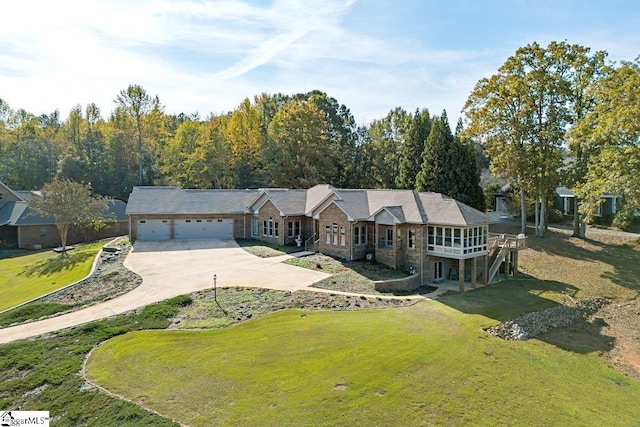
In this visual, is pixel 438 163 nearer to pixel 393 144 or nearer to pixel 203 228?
pixel 393 144

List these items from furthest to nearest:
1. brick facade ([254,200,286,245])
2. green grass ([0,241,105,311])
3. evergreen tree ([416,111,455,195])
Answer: evergreen tree ([416,111,455,195]) < brick facade ([254,200,286,245]) < green grass ([0,241,105,311])

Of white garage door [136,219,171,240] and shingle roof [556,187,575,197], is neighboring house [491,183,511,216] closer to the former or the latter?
shingle roof [556,187,575,197]

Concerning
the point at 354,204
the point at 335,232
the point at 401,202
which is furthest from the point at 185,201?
the point at 401,202

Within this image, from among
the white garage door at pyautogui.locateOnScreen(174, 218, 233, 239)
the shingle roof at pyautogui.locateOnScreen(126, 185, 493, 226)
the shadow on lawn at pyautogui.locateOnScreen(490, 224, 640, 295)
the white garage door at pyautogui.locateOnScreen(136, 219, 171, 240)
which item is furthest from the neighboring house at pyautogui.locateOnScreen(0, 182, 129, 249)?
the shadow on lawn at pyautogui.locateOnScreen(490, 224, 640, 295)

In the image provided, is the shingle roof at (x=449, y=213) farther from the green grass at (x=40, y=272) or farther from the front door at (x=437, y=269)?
the green grass at (x=40, y=272)

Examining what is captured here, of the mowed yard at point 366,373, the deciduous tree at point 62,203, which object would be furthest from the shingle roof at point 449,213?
the deciduous tree at point 62,203

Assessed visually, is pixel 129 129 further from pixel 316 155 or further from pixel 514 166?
pixel 514 166

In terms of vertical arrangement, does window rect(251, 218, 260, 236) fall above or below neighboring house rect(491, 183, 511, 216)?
below
